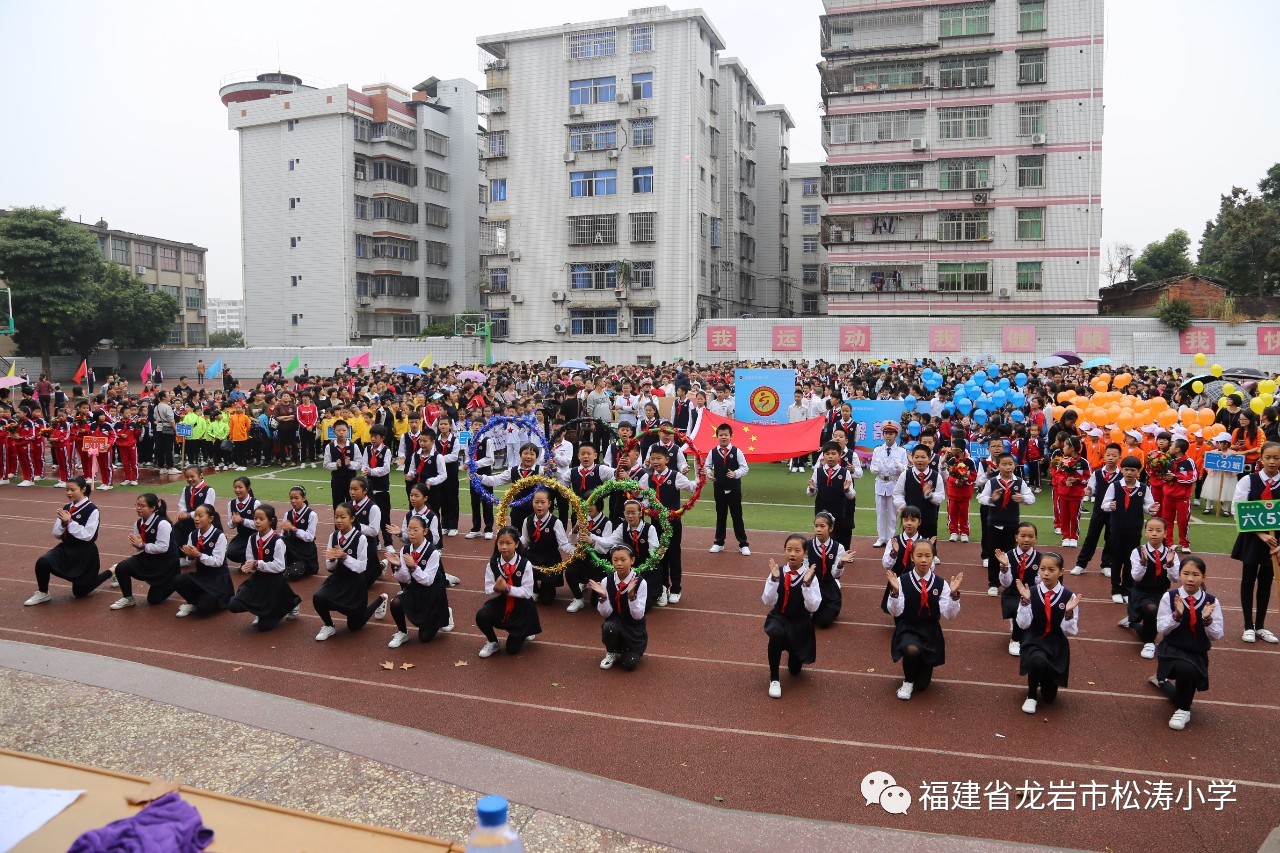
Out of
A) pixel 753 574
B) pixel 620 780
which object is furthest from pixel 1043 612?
pixel 753 574

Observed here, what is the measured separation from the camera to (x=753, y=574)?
35.8 ft

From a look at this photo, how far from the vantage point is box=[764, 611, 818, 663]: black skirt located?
24.1ft

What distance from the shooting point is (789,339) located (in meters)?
35.2

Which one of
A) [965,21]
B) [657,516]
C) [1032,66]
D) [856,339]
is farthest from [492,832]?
[965,21]

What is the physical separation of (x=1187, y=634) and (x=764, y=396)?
39.0ft

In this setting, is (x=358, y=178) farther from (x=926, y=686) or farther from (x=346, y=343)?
(x=926, y=686)

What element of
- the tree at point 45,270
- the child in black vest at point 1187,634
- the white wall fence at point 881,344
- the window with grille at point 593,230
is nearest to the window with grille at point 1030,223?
the white wall fence at point 881,344

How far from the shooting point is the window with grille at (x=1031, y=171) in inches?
1436

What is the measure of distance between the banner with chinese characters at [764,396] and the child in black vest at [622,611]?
10671mm

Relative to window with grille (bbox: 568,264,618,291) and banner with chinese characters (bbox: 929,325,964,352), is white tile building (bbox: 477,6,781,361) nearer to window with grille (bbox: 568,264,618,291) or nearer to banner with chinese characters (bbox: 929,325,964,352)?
window with grille (bbox: 568,264,618,291)

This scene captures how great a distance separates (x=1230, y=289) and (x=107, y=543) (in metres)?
41.3

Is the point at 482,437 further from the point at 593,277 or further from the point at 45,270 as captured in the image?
the point at 45,270

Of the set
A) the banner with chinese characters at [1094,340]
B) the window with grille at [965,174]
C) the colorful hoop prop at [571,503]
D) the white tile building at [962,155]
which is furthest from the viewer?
the window with grille at [965,174]

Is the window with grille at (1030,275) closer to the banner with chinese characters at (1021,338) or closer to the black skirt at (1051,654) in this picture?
the banner with chinese characters at (1021,338)
